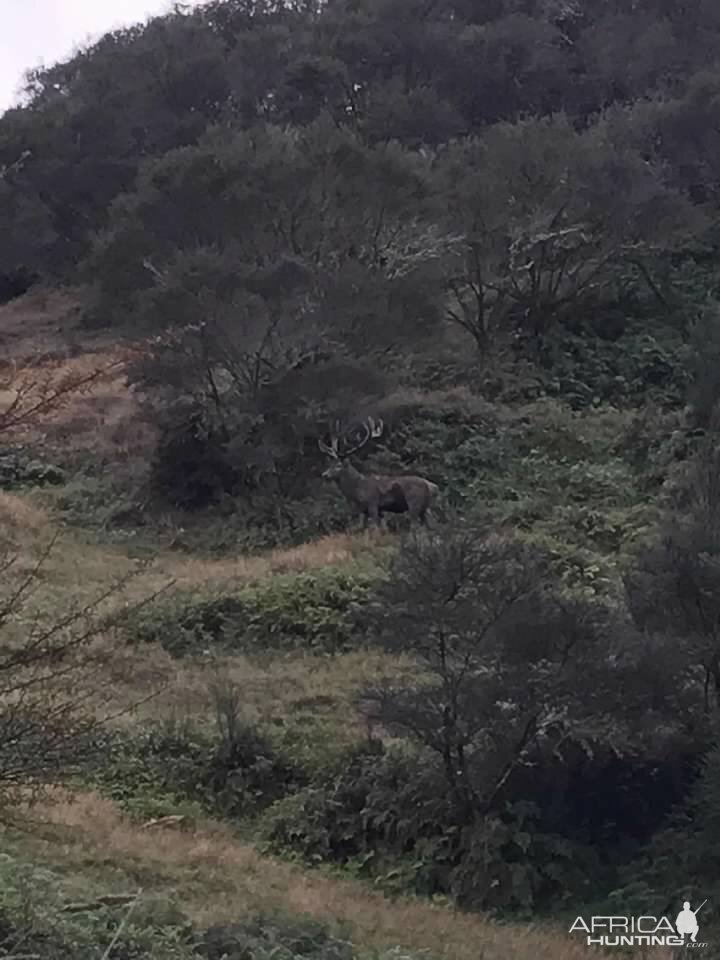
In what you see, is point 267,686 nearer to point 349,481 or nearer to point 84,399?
point 349,481

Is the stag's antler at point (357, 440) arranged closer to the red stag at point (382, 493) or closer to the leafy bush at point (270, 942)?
the red stag at point (382, 493)

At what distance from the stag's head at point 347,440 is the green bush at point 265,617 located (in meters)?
4.90

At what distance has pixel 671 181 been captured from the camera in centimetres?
3644

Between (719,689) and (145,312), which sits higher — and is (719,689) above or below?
below

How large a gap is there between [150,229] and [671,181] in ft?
47.8

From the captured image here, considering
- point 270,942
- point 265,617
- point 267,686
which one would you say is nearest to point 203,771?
point 267,686

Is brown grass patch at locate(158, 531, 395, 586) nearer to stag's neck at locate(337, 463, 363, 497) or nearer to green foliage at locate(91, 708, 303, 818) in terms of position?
stag's neck at locate(337, 463, 363, 497)

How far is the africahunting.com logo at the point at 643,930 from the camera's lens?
913 centimetres

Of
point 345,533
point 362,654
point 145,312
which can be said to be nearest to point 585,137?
point 145,312

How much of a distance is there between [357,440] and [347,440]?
0.20 meters

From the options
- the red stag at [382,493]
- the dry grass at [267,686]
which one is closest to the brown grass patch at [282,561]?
the red stag at [382,493]

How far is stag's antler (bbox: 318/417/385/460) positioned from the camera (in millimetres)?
24422

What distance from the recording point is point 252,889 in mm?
9938

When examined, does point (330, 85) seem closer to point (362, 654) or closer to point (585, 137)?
point (585, 137)
